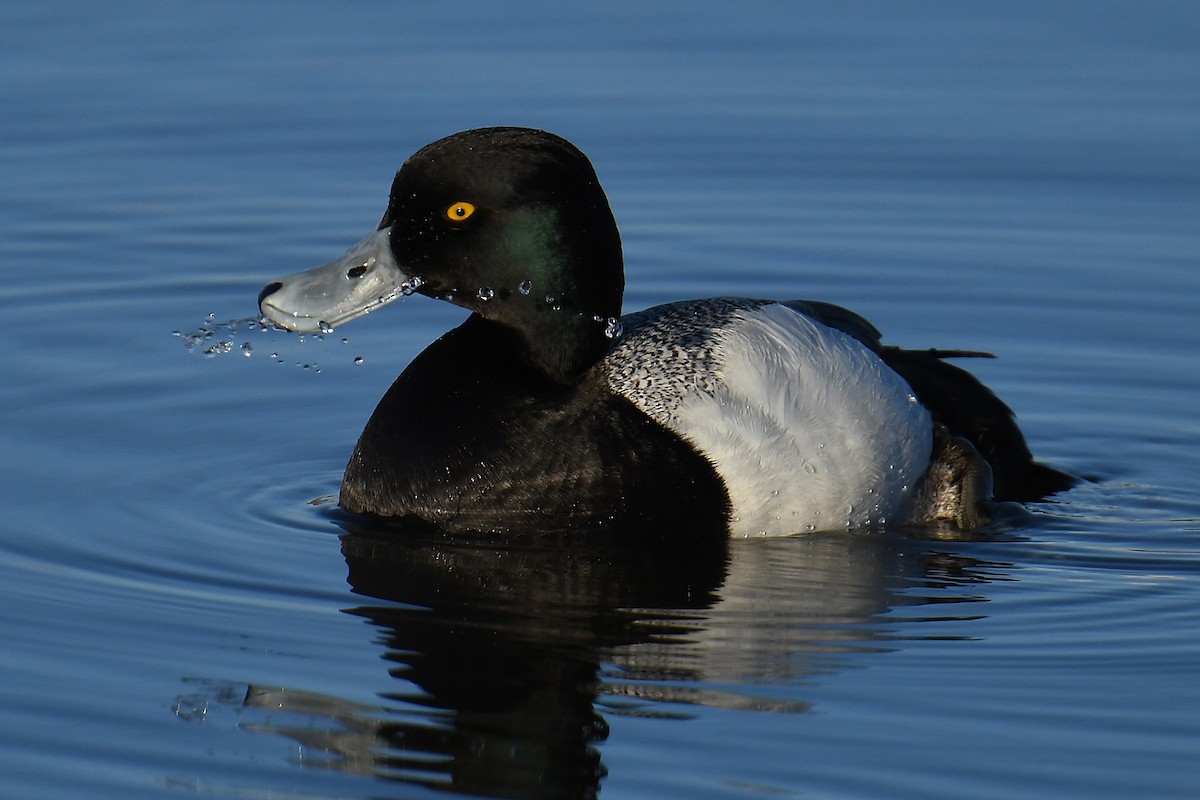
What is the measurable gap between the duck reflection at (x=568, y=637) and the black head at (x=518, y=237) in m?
0.66

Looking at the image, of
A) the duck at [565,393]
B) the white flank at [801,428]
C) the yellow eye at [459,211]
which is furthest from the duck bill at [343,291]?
the white flank at [801,428]

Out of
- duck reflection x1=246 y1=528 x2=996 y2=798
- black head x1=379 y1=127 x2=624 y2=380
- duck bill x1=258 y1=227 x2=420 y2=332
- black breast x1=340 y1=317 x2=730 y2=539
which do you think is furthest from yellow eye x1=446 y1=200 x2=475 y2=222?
duck reflection x1=246 y1=528 x2=996 y2=798

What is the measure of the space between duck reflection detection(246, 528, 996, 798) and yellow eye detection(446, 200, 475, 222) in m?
0.90

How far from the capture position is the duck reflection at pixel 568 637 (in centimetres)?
443

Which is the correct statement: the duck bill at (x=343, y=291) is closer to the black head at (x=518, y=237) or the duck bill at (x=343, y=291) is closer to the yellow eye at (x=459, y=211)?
the black head at (x=518, y=237)

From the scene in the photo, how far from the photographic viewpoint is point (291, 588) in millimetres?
5496

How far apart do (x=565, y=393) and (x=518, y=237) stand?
1.54 ft

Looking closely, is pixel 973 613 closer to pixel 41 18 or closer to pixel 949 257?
pixel 949 257

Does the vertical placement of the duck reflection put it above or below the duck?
below

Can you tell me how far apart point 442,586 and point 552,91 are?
A: 4.71 meters

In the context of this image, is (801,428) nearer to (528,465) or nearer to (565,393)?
(565,393)

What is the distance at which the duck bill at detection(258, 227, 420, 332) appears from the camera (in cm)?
602

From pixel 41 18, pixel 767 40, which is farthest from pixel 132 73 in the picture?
pixel 767 40

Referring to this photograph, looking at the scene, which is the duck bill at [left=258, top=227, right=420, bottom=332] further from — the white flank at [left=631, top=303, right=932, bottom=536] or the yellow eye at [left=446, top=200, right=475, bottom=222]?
the white flank at [left=631, top=303, right=932, bottom=536]
